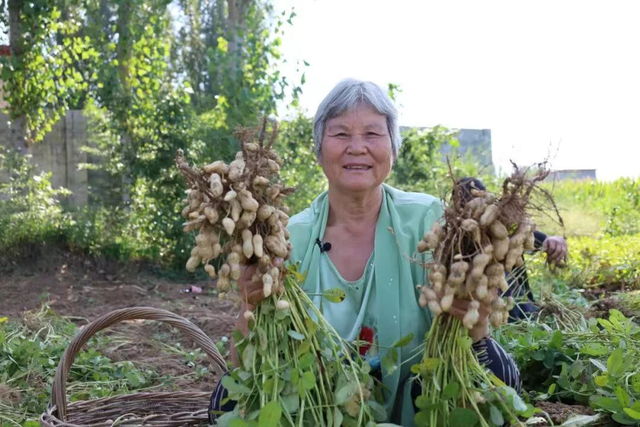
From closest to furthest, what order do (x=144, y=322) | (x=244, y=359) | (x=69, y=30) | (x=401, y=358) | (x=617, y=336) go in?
(x=244, y=359), (x=401, y=358), (x=617, y=336), (x=144, y=322), (x=69, y=30)

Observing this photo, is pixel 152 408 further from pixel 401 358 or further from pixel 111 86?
pixel 111 86

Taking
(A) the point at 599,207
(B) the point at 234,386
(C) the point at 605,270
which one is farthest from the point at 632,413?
(A) the point at 599,207

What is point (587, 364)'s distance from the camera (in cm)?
208

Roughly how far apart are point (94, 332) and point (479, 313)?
1.17 metres

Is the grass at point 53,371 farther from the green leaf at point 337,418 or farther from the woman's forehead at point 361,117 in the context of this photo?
the woman's forehead at point 361,117

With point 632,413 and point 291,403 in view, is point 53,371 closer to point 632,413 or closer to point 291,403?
point 291,403

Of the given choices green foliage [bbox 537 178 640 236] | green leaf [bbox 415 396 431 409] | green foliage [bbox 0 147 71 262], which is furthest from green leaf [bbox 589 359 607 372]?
green foliage [bbox 0 147 71 262]

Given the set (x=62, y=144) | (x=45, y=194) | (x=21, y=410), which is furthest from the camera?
(x=62, y=144)

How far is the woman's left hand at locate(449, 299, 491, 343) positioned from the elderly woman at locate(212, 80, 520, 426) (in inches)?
14.0

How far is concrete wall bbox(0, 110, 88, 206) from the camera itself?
24.2ft

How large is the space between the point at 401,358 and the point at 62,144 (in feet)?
21.3

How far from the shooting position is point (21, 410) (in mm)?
2443

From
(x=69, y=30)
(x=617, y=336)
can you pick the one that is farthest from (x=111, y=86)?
(x=617, y=336)

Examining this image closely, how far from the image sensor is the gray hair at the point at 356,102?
2.03 meters
